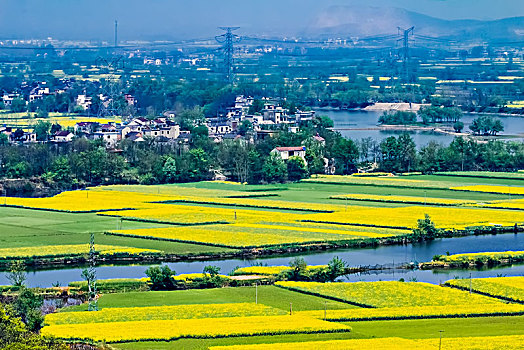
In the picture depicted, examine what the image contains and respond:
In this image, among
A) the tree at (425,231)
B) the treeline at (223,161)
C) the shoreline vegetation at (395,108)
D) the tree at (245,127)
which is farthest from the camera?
the shoreline vegetation at (395,108)

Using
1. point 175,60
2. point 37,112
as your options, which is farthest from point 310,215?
point 175,60

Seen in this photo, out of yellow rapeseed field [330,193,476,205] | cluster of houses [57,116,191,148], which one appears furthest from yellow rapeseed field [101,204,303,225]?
cluster of houses [57,116,191,148]

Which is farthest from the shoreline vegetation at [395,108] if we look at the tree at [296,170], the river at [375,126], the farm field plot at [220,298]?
the farm field plot at [220,298]

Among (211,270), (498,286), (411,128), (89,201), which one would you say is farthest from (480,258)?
(411,128)

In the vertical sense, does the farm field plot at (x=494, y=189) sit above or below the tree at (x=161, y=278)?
above

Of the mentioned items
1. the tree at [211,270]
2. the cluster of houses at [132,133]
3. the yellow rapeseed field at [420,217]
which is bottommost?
the tree at [211,270]

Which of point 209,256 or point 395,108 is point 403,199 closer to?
point 209,256

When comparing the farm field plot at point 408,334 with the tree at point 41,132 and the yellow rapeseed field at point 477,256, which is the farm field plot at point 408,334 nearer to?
the yellow rapeseed field at point 477,256

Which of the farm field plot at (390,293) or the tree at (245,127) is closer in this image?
the farm field plot at (390,293)
